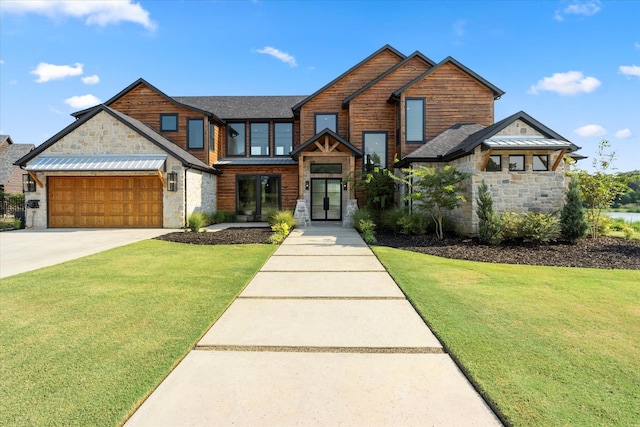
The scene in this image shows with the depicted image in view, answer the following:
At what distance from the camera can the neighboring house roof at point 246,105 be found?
20.5 metres

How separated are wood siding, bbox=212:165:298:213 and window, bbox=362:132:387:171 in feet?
14.1

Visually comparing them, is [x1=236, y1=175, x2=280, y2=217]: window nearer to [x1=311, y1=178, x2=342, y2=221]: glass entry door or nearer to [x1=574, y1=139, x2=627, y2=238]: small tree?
[x1=311, y1=178, x2=342, y2=221]: glass entry door

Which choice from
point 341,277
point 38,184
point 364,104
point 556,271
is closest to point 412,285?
point 341,277

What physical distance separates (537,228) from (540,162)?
10.2 feet

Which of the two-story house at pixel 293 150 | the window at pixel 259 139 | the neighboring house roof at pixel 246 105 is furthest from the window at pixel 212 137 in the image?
the window at pixel 259 139

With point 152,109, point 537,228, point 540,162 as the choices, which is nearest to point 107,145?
point 152,109

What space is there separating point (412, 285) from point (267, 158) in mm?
16050

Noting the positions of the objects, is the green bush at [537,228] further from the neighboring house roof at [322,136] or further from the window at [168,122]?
the window at [168,122]

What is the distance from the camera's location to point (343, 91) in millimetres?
18516

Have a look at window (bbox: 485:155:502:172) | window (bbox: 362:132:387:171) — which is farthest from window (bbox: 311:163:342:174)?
window (bbox: 485:155:502:172)

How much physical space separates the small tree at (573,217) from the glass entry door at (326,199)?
10.2 m

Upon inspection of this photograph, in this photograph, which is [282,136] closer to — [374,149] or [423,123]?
[374,149]

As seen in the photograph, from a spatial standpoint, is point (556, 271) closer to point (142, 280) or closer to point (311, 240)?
point (311, 240)

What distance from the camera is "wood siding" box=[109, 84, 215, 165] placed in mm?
18672
